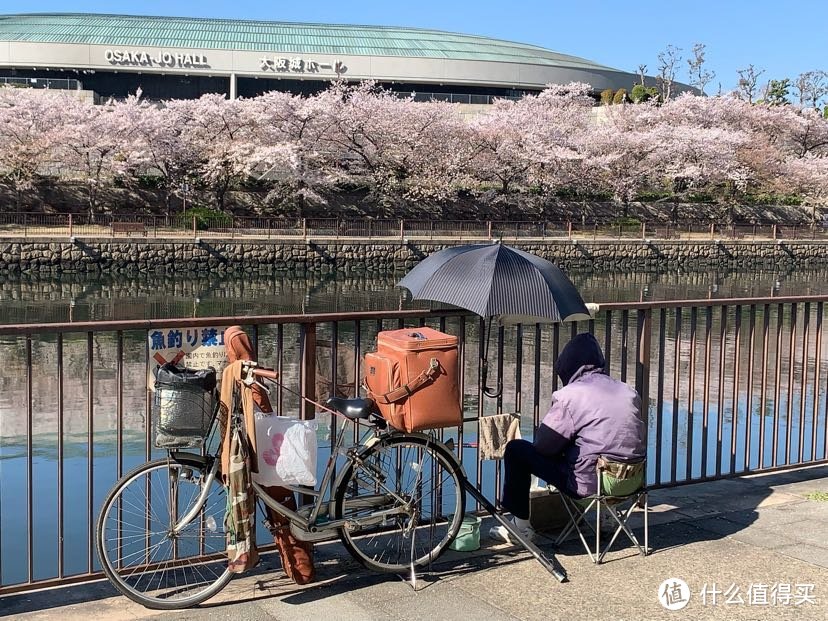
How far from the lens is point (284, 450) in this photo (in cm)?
362

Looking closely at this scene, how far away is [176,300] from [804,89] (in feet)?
164

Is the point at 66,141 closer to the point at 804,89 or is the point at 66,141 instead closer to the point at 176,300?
the point at 176,300

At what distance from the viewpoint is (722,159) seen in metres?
46.7

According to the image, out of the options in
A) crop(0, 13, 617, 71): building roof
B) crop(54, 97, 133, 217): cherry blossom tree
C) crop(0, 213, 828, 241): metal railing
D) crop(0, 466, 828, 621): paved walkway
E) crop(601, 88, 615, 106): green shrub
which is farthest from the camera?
crop(601, 88, 615, 106): green shrub

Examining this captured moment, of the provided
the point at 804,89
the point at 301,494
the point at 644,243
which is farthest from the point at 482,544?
the point at 804,89

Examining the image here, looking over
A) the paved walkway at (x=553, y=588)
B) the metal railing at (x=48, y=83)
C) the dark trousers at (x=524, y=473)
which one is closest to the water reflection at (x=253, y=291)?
the dark trousers at (x=524, y=473)

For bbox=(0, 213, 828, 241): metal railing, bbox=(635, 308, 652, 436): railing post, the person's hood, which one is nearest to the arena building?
bbox=(0, 213, 828, 241): metal railing

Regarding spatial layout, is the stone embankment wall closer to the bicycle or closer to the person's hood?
the bicycle

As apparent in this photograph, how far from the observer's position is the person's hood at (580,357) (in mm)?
4168

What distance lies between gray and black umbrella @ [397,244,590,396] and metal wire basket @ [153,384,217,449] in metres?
1.13

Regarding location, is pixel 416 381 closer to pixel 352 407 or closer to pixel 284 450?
pixel 352 407

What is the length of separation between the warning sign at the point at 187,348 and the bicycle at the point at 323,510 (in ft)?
0.96

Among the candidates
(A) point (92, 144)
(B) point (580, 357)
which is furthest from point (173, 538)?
(A) point (92, 144)

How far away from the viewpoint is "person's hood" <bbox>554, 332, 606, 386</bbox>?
4.17 m
